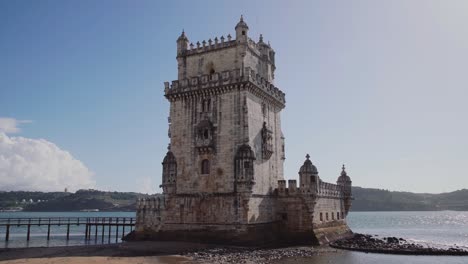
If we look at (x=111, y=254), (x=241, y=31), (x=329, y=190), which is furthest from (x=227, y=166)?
(x=329, y=190)

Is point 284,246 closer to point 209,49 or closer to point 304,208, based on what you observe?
point 304,208

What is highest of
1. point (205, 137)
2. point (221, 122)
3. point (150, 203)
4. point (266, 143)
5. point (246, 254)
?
point (221, 122)

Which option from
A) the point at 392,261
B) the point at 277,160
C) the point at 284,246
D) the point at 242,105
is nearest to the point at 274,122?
the point at 277,160

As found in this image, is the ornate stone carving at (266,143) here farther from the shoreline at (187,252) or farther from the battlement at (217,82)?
the shoreline at (187,252)

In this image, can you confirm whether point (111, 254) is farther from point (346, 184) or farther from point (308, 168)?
point (346, 184)

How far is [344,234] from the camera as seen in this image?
1975 inches

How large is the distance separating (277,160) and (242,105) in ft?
29.4

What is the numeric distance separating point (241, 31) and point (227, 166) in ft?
43.3

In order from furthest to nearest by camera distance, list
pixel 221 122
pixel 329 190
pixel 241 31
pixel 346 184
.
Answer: pixel 346 184 → pixel 329 190 → pixel 241 31 → pixel 221 122

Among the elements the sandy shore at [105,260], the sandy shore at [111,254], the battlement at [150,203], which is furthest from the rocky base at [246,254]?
the battlement at [150,203]

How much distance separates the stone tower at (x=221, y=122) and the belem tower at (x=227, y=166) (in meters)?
0.10

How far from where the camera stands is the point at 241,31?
137ft

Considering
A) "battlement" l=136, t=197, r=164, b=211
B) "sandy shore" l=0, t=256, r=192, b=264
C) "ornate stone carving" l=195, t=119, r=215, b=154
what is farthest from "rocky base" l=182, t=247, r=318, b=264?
"ornate stone carving" l=195, t=119, r=215, b=154

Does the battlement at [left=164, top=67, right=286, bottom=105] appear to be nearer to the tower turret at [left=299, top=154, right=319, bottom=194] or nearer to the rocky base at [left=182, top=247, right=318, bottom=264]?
the tower turret at [left=299, top=154, right=319, bottom=194]
